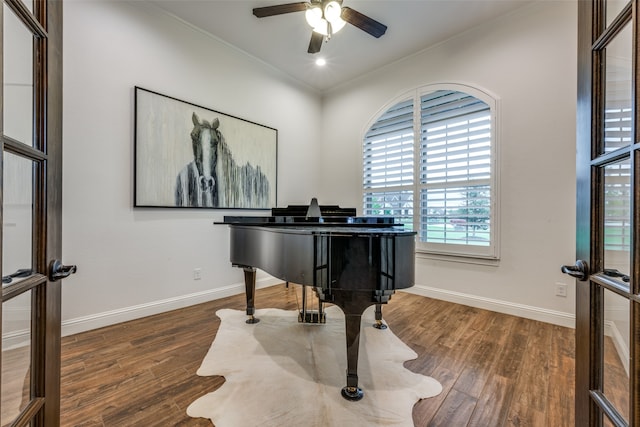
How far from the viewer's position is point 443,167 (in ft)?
10.5

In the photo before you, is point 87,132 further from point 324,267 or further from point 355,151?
point 355,151

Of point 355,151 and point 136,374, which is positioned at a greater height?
point 355,151

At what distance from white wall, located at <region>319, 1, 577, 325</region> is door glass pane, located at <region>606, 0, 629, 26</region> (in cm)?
215

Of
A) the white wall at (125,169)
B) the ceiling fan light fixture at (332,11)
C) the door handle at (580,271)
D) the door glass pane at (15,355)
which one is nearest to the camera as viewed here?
the door glass pane at (15,355)

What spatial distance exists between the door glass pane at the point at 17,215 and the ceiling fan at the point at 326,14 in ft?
6.94

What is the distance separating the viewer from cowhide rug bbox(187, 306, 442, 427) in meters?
1.34

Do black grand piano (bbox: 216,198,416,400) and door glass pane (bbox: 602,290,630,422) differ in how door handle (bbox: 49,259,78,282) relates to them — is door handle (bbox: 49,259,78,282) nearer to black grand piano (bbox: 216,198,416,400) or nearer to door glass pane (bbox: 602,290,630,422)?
black grand piano (bbox: 216,198,416,400)

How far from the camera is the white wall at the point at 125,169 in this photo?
7.41 feet

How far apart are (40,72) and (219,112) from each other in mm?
2584

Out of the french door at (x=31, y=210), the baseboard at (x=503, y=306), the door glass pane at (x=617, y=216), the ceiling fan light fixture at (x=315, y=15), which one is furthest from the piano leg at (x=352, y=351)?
the ceiling fan light fixture at (x=315, y=15)

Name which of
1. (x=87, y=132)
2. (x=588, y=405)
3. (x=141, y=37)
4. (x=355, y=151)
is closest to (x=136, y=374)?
(x=87, y=132)

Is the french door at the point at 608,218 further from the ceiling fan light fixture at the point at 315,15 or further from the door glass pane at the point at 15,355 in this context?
the ceiling fan light fixture at the point at 315,15

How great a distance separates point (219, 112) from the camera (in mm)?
3184

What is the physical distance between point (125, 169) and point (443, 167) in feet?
11.0
